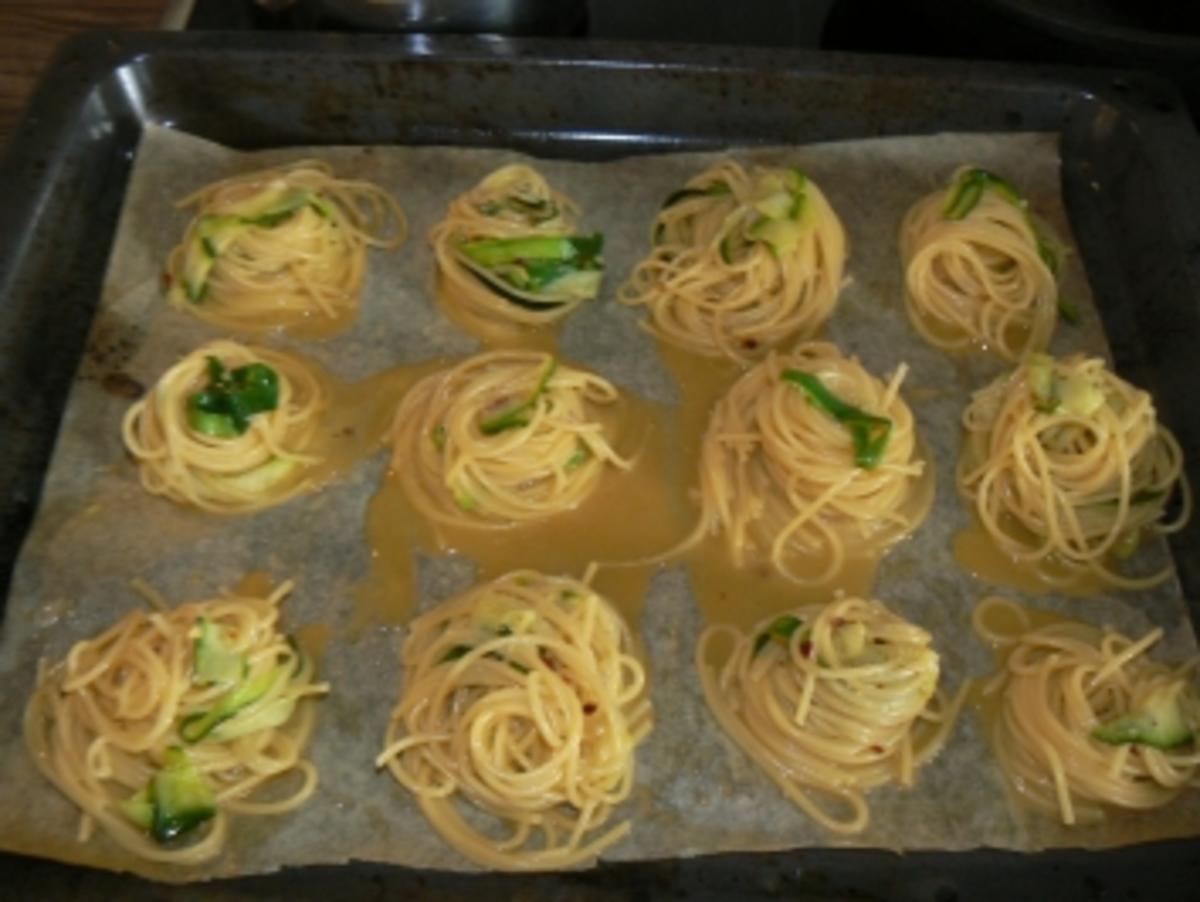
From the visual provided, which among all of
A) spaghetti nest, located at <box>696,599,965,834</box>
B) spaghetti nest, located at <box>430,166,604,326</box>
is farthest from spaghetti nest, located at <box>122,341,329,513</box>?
spaghetti nest, located at <box>696,599,965,834</box>

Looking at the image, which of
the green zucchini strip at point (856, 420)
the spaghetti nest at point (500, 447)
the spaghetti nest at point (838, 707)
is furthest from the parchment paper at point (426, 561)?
the green zucchini strip at point (856, 420)

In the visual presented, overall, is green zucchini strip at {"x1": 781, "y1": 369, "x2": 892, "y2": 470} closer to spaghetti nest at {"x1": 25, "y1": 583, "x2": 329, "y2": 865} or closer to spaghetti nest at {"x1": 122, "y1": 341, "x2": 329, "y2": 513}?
spaghetti nest at {"x1": 122, "y1": 341, "x2": 329, "y2": 513}

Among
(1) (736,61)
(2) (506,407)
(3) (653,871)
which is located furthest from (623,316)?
(3) (653,871)

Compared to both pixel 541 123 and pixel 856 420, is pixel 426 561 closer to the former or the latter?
pixel 856 420

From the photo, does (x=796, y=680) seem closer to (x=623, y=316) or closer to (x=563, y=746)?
(x=563, y=746)

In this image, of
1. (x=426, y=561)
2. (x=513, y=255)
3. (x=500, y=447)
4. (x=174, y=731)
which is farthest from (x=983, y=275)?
(x=174, y=731)

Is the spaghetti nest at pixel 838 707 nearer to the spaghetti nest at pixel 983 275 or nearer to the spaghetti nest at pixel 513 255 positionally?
the spaghetti nest at pixel 983 275

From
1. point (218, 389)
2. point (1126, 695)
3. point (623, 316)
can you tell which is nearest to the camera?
point (1126, 695)
